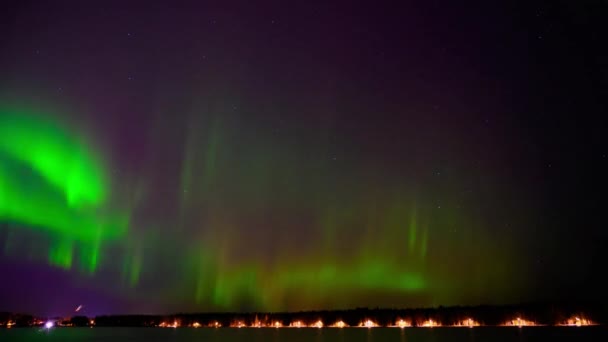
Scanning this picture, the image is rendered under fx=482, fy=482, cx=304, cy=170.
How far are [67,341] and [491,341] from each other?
3201 inches

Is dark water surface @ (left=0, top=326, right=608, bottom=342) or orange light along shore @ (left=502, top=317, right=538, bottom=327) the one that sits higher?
orange light along shore @ (left=502, top=317, right=538, bottom=327)

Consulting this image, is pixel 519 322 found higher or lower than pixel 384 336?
higher

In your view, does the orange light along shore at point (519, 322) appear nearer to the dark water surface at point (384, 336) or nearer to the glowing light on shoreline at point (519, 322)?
the glowing light on shoreline at point (519, 322)

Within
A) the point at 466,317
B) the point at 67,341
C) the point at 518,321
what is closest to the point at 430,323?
Answer: the point at 466,317

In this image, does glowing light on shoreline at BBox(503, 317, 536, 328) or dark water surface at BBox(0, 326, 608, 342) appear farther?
glowing light on shoreline at BBox(503, 317, 536, 328)

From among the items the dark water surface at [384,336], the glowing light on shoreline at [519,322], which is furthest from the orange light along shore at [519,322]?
the dark water surface at [384,336]

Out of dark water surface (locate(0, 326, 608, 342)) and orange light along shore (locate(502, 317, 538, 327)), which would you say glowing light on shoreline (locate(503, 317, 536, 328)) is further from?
dark water surface (locate(0, 326, 608, 342))

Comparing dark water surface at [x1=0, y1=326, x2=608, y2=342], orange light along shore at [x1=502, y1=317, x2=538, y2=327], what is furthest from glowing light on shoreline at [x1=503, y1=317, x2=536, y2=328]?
dark water surface at [x1=0, y1=326, x2=608, y2=342]

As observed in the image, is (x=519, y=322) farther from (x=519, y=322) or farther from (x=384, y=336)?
(x=384, y=336)

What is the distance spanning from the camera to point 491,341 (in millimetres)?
71375

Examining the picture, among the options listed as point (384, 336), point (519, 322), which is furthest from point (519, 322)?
point (384, 336)

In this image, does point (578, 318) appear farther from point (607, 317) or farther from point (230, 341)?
point (230, 341)

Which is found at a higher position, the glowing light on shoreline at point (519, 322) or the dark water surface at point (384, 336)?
the glowing light on shoreline at point (519, 322)

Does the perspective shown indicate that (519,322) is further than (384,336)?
Yes
